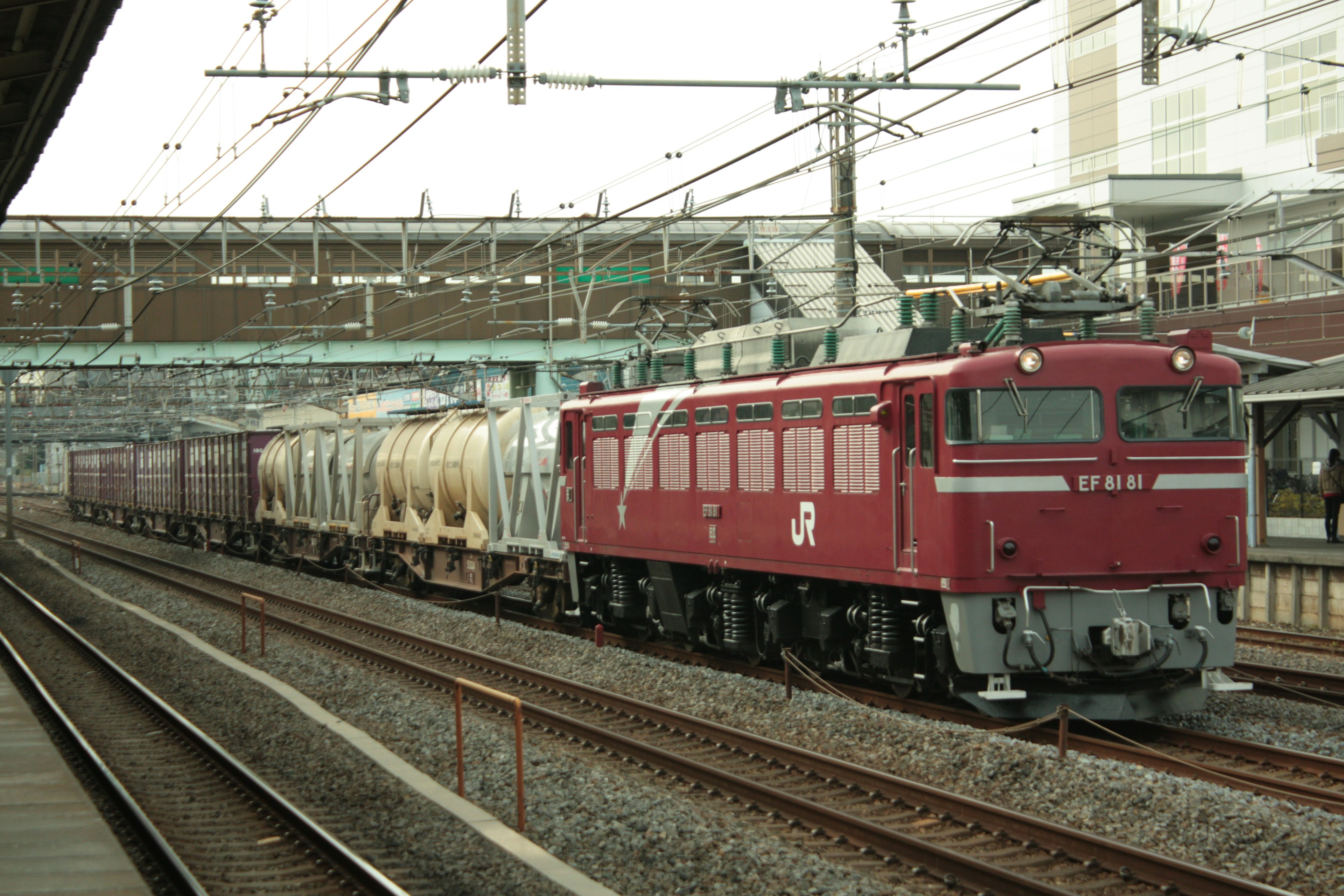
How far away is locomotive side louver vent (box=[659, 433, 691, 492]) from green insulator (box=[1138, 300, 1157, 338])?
573cm

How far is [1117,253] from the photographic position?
519 inches

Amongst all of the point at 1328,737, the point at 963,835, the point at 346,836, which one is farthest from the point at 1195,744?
the point at 346,836

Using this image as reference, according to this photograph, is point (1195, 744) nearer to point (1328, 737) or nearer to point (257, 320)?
point (1328, 737)

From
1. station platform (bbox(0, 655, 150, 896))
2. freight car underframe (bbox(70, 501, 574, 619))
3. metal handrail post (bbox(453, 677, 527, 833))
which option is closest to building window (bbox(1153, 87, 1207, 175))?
freight car underframe (bbox(70, 501, 574, 619))

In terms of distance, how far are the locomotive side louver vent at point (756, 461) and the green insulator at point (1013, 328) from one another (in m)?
3.31

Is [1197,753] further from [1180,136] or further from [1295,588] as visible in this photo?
[1180,136]

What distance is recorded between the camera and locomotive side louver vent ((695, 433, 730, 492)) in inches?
624

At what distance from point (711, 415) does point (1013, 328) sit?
4706 mm

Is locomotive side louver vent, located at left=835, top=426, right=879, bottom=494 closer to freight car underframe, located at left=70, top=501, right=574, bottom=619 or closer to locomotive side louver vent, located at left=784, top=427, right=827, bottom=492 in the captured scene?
locomotive side louver vent, located at left=784, top=427, right=827, bottom=492

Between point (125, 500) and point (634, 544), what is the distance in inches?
1775

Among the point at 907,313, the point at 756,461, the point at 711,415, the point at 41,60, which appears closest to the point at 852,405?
the point at 907,313

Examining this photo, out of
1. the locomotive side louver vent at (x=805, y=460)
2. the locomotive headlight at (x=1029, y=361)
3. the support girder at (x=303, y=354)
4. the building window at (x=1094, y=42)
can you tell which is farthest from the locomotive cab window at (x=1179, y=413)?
the building window at (x=1094, y=42)

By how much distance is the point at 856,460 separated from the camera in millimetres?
13398

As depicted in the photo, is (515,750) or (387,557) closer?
(515,750)
